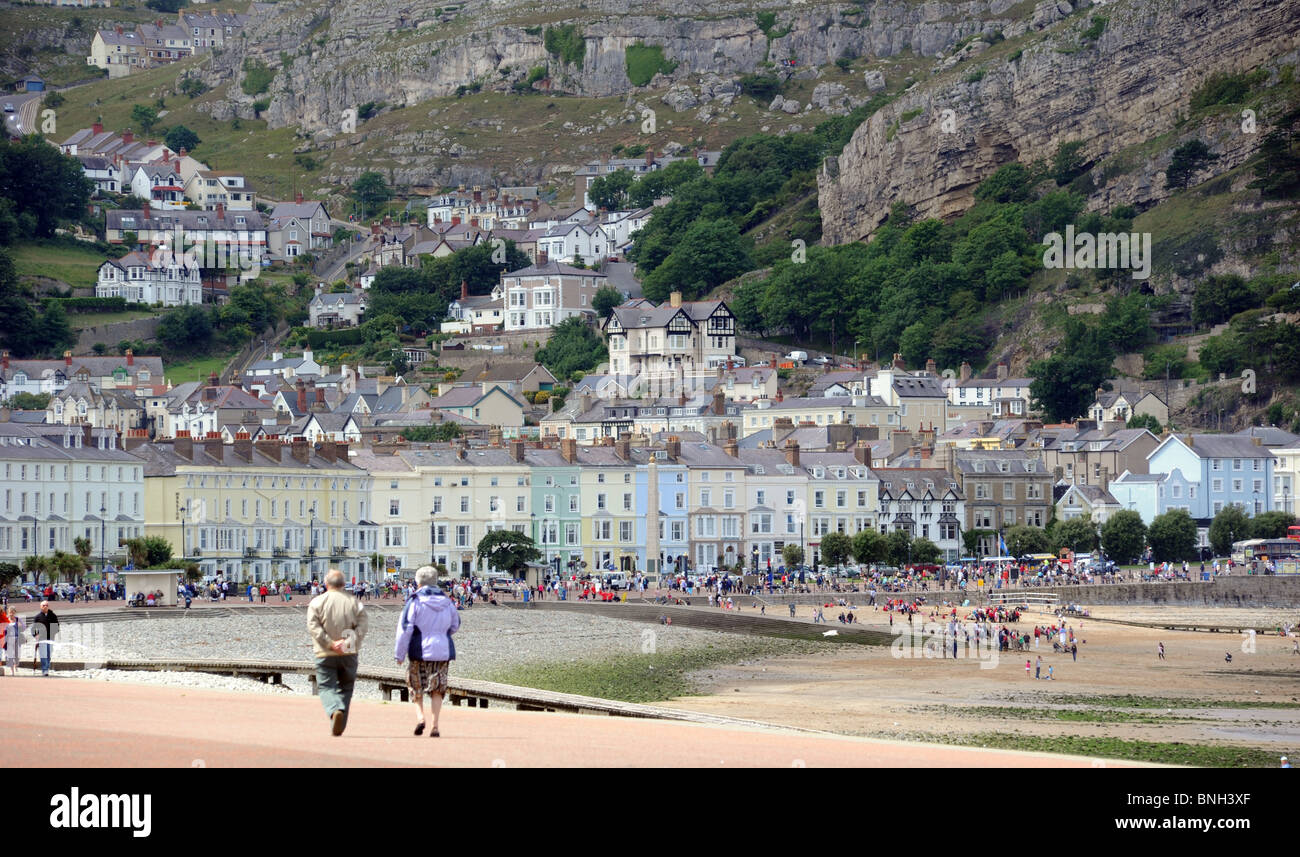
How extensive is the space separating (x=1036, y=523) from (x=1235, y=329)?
26550 mm

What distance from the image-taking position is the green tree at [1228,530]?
8850 centimetres

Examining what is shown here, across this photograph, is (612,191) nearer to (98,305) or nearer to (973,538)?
(98,305)

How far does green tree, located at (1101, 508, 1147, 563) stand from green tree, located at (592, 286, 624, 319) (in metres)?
55.1

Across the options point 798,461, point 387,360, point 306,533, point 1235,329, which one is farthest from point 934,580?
point 387,360

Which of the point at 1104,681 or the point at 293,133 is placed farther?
the point at 293,133

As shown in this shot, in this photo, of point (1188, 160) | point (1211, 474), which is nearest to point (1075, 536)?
point (1211, 474)

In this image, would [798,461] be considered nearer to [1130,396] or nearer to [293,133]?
[1130,396]

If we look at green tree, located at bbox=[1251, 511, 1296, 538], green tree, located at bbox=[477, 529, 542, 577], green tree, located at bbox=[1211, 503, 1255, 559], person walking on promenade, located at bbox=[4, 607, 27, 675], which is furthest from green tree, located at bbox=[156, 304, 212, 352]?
person walking on promenade, located at bbox=[4, 607, 27, 675]

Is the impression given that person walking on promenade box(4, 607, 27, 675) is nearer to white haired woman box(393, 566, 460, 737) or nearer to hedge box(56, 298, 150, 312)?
white haired woman box(393, 566, 460, 737)

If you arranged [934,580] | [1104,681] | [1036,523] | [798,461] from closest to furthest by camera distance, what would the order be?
[1104,681] < [934,580] < [798,461] < [1036,523]

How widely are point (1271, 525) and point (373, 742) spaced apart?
77363 millimetres

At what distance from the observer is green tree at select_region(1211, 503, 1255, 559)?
8850cm

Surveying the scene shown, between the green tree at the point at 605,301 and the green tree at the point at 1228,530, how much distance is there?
5504 centimetres
